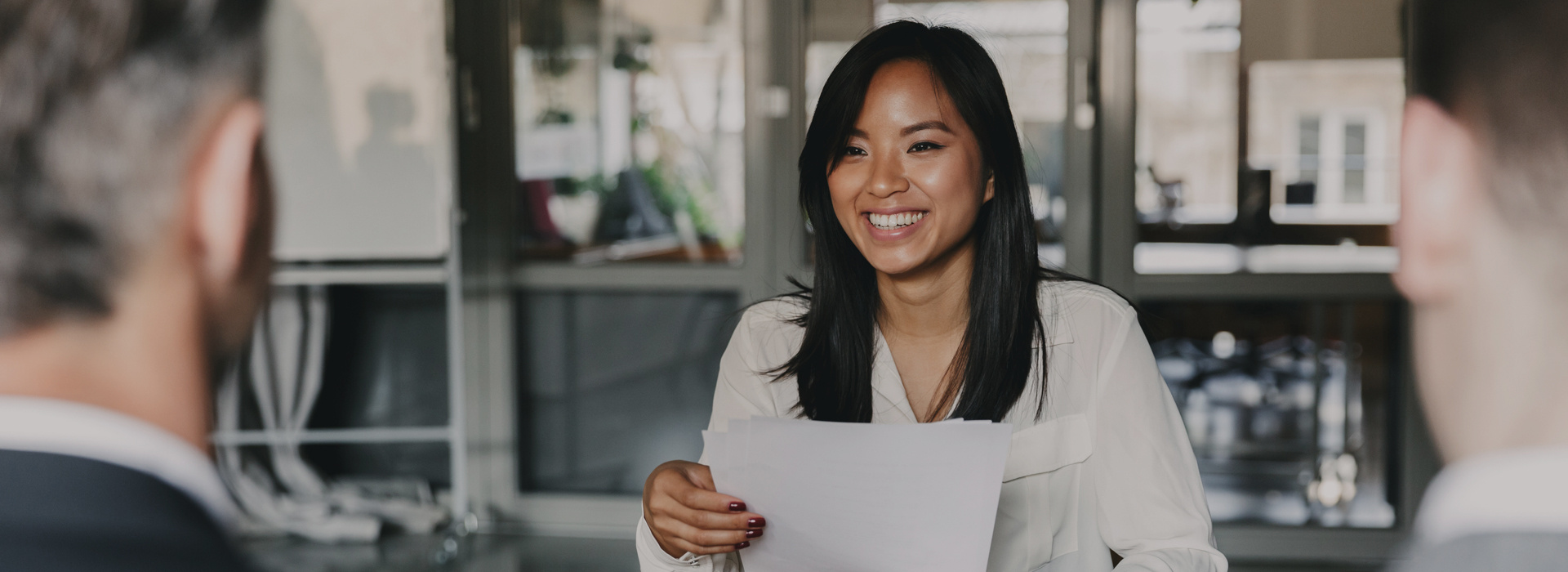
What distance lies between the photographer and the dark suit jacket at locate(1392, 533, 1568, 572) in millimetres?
395

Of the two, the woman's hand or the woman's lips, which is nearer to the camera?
the woman's hand

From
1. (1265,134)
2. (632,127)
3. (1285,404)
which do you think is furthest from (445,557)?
(1285,404)

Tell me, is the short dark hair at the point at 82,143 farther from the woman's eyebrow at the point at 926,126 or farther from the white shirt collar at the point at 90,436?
the woman's eyebrow at the point at 926,126

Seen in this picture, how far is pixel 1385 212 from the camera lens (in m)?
3.38

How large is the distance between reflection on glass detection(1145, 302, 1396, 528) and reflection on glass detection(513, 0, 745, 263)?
146cm

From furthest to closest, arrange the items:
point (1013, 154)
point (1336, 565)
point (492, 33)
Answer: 1. point (492, 33)
2. point (1336, 565)
3. point (1013, 154)

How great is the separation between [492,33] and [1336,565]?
3051mm

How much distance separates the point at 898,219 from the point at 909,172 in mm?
57

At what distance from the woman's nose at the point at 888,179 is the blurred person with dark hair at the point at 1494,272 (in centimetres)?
87

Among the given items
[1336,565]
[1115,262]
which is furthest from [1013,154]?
[1336,565]

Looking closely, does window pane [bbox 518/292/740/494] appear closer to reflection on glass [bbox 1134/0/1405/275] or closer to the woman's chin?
reflection on glass [bbox 1134/0/1405/275]

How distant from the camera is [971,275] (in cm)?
140

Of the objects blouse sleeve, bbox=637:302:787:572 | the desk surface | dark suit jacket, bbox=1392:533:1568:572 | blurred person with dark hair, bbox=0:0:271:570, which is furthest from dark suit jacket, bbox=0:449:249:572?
the desk surface

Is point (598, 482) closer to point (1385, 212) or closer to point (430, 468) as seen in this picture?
point (430, 468)
